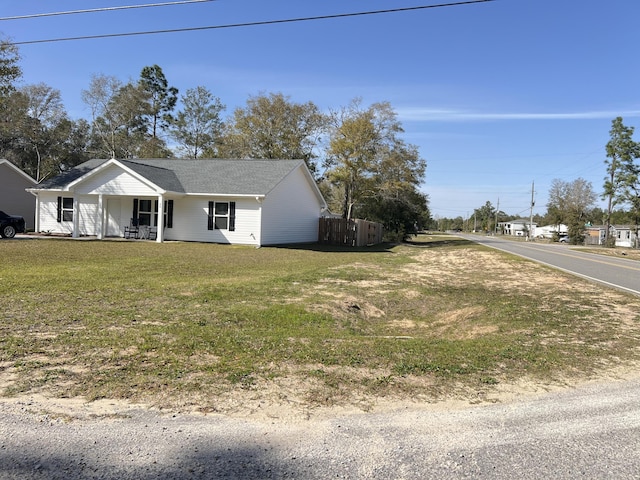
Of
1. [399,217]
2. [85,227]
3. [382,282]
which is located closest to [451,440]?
[382,282]

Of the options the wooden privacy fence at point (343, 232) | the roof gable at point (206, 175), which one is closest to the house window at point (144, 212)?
the roof gable at point (206, 175)

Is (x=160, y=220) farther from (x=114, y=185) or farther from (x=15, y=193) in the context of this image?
(x=15, y=193)

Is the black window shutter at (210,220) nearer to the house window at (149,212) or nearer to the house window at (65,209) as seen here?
the house window at (149,212)

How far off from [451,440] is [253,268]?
11.1m

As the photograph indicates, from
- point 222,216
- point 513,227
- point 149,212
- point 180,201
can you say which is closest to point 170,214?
point 180,201

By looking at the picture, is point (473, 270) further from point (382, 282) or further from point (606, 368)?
point (606, 368)

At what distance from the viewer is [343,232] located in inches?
1179

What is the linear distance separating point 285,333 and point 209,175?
20571 mm

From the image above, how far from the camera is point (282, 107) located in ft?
136

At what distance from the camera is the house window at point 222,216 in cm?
2344

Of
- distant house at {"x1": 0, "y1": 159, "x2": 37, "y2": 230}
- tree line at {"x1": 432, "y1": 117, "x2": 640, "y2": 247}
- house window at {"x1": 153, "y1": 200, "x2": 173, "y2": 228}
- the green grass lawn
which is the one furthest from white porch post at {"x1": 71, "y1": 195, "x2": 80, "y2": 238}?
tree line at {"x1": 432, "y1": 117, "x2": 640, "y2": 247}

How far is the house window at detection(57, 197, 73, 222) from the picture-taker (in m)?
25.2

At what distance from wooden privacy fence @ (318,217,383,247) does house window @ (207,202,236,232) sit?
8614 millimetres

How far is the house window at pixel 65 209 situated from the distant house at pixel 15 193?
6.19 metres
